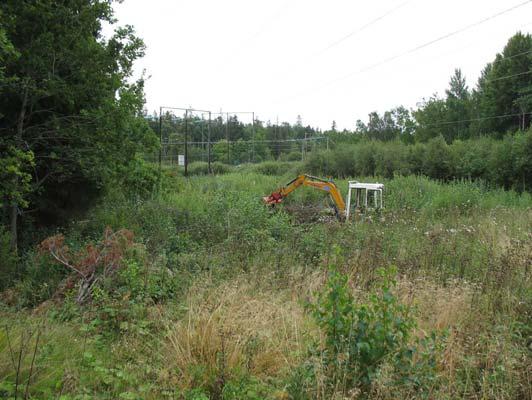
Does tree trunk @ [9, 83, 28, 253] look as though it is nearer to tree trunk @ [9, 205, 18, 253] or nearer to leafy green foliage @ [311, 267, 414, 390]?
tree trunk @ [9, 205, 18, 253]

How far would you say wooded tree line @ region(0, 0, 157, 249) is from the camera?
7488 millimetres

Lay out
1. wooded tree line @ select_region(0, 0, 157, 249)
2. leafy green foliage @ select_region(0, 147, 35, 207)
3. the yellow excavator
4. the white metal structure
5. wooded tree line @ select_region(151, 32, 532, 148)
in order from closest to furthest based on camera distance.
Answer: leafy green foliage @ select_region(0, 147, 35, 207) → wooded tree line @ select_region(0, 0, 157, 249) → the white metal structure → the yellow excavator → wooded tree line @ select_region(151, 32, 532, 148)

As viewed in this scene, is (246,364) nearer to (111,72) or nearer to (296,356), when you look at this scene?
(296,356)

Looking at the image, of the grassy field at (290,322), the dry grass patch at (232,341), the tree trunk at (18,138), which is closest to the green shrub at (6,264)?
the grassy field at (290,322)

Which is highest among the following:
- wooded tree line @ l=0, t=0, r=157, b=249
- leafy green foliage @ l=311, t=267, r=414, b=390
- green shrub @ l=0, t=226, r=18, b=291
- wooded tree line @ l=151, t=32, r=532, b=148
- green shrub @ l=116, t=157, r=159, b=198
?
wooded tree line @ l=151, t=32, r=532, b=148

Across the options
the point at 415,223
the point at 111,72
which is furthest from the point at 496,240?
the point at 111,72

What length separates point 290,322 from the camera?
3994mm

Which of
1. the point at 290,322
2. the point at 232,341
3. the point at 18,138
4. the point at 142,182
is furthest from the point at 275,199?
the point at 232,341

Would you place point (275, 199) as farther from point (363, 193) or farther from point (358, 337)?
point (358, 337)

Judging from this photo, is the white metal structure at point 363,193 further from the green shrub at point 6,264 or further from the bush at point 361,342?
the bush at point 361,342

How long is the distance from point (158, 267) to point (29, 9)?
15.1ft

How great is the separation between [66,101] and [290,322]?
21.3ft

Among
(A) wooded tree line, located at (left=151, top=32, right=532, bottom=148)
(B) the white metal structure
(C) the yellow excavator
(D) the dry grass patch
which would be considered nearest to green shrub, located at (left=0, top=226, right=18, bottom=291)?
(D) the dry grass patch

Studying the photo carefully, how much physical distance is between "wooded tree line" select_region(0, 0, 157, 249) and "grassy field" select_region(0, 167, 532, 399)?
1541 millimetres
